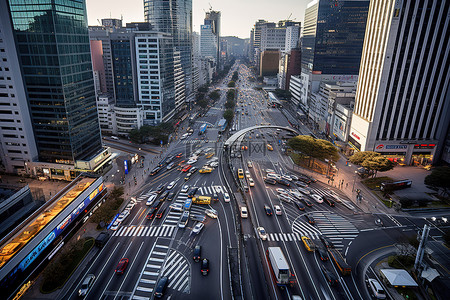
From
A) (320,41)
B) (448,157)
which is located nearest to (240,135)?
(448,157)

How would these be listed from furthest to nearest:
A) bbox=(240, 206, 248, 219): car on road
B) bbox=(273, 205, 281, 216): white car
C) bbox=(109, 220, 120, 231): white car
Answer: bbox=(273, 205, 281, 216): white car < bbox=(240, 206, 248, 219): car on road < bbox=(109, 220, 120, 231): white car

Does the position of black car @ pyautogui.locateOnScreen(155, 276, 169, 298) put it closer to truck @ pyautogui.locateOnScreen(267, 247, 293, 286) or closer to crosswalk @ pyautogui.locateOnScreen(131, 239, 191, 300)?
crosswalk @ pyautogui.locateOnScreen(131, 239, 191, 300)

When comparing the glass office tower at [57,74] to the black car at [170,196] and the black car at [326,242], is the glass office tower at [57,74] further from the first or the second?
the black car at [326,242]

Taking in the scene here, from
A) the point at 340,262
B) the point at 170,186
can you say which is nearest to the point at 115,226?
the point at 170,186

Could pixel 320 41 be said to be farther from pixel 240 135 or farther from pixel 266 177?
pixel 266 177

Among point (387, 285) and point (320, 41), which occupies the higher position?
point (320, 41)

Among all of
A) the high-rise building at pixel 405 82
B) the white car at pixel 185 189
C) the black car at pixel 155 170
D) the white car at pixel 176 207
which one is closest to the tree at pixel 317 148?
the high-rise building at pixel 405 82

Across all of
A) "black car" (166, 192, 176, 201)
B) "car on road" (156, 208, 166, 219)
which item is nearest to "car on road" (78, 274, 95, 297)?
"car on road" (156, 208, 166, 219)
